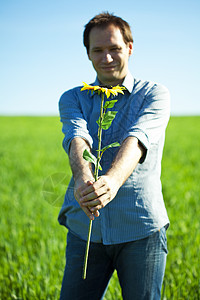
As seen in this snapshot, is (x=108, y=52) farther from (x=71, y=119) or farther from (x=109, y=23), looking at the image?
(x=71, y=119)

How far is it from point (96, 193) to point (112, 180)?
11 cm

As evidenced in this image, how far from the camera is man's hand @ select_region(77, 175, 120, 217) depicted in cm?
122

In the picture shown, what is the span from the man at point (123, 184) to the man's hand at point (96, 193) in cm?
32

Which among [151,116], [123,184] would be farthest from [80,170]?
[151,116]

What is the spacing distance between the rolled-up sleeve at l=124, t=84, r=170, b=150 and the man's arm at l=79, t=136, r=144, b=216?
0.15ft

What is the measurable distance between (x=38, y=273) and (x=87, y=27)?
2.23m

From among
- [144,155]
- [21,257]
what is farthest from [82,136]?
[21,257]

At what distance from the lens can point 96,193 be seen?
122 cm

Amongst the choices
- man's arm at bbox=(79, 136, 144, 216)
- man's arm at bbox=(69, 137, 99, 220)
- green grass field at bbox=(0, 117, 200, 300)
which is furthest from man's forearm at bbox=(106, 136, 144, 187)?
green grass field at bbox=(0, 117, 200, 300)

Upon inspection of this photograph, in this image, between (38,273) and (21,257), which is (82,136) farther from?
(21,257)

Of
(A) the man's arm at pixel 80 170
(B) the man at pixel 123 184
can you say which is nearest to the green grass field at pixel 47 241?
(A) the man's arm at pixel 80 170

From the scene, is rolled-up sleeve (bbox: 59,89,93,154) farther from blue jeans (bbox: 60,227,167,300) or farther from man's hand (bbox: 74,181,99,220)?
blue jeans (bbox: 60,227,167,300)

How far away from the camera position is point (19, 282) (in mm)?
2877

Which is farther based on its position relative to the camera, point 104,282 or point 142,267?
point 104,282
